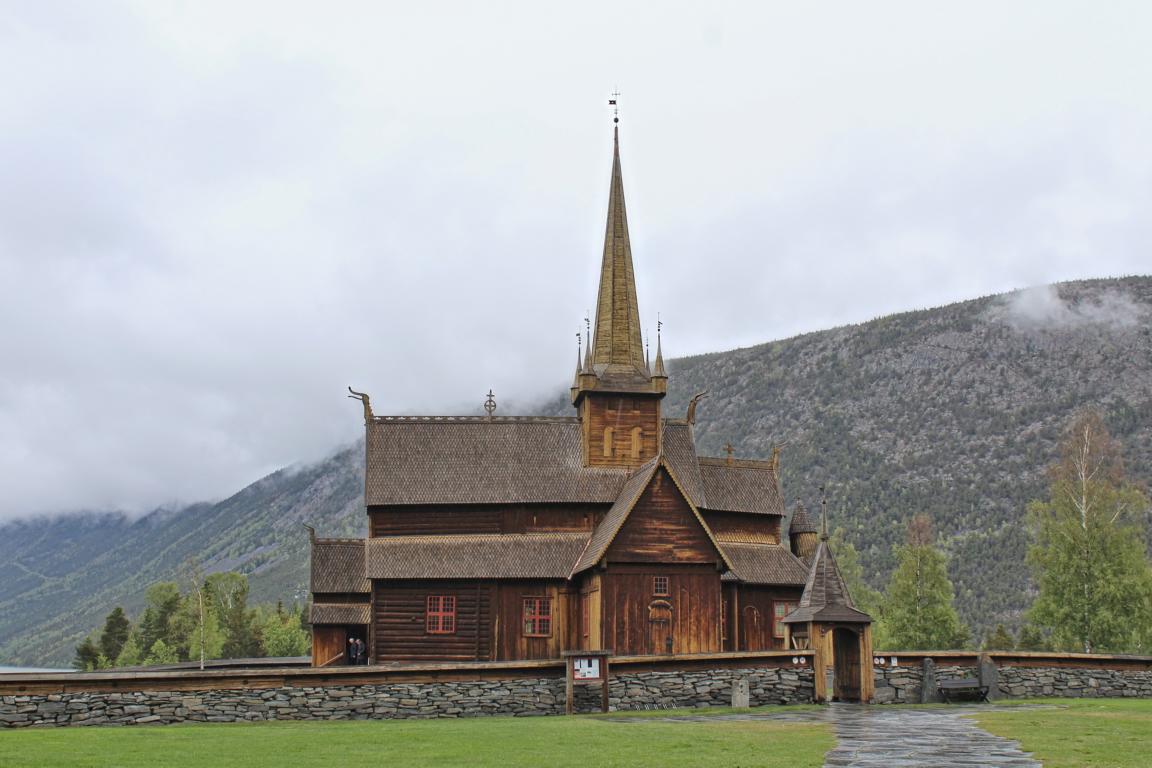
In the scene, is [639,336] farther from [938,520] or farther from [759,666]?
[938,520]

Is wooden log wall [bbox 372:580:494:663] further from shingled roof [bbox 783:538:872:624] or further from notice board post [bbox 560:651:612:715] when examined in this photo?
notice board post [bbox 560:651:612:715]

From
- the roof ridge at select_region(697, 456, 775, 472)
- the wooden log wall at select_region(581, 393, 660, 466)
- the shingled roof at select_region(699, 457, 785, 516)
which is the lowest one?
the shingled roof at select_region(699, 457, 785, 516)

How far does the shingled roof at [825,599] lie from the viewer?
35750 mm

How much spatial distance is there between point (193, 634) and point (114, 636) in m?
13.9

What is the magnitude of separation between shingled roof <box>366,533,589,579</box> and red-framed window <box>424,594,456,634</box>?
1.07 metres

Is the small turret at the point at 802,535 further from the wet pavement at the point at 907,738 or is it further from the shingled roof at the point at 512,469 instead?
the wet pavement at the point at 907,738

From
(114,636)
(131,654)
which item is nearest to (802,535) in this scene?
(131,654)

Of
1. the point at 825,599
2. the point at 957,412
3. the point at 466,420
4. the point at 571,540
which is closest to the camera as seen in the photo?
the point at 825,599

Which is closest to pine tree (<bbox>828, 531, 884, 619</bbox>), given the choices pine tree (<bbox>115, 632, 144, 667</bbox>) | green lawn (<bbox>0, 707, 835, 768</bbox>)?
pine tree (<bbox>115, 632, 144, 667</bbox>)

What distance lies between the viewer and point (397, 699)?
3158cm

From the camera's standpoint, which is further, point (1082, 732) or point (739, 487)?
point (739, 487)

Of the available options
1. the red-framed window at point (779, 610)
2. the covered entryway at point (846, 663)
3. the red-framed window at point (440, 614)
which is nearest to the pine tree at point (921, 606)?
the red-framed window at point (779, 610)

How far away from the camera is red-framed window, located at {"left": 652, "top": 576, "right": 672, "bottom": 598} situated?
44.0 metres

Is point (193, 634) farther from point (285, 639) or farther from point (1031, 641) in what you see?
point (1031, 641)
